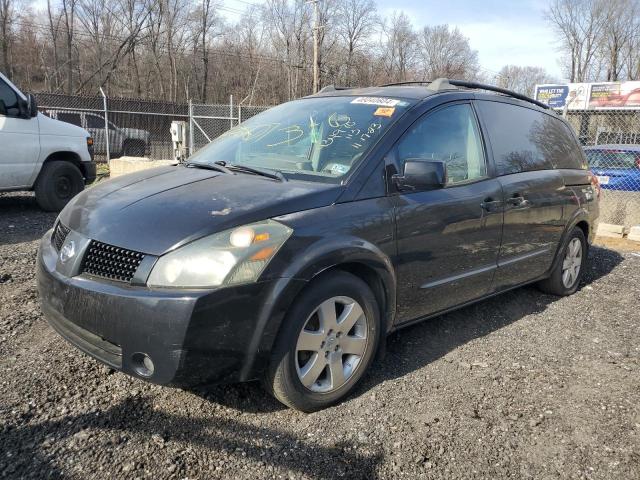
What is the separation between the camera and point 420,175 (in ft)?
9.83

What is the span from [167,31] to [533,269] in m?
44.4

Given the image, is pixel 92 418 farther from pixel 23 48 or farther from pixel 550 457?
pixel 23 48

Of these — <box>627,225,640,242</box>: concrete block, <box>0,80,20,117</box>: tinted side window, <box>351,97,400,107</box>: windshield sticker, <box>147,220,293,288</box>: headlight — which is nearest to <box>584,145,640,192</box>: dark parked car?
<box>627,225,640,242</box>: concrete block

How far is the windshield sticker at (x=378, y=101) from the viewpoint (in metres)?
3.46

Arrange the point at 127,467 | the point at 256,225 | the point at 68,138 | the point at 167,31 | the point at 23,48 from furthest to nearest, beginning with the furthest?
the point at 167,31 < the point at 23,48 < the point at 68,138 < the point at 256,225 < the point at 127,467

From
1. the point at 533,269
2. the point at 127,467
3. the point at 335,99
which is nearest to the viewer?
the point at 127,467

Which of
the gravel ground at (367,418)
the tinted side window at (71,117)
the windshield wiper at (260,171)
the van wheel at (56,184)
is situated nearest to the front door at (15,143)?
the van wheel at (56,184)

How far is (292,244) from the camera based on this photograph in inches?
101

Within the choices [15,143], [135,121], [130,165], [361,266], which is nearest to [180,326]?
[361,266]

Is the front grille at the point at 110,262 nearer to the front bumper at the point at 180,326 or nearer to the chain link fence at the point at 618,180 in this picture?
the front bumper at the point at 180,326

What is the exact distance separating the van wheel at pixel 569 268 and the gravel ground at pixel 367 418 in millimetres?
1002

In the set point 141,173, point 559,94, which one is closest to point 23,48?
point 559,94

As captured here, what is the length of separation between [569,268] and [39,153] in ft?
22.9

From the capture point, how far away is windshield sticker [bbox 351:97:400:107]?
11.4 feet
